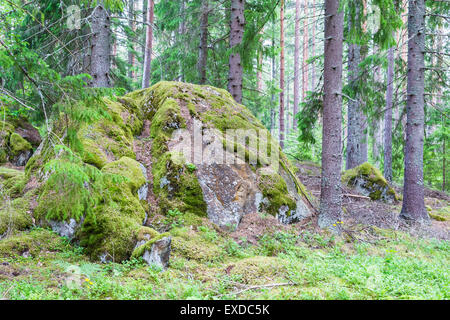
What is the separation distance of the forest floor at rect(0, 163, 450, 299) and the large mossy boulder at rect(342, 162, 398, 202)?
3.64 metres

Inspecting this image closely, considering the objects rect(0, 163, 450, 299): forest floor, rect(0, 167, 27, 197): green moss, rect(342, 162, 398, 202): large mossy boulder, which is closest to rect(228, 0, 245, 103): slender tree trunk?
rect(342, 162, 398, 202): large mossy boulder

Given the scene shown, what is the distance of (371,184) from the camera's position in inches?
387

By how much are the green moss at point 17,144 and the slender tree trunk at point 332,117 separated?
9.27 m

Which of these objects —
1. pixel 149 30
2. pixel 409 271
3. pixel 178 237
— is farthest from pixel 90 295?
pixel 149 30

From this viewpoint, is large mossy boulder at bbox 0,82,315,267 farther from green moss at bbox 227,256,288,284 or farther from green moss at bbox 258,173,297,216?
green moss at bbox 227,256,288,284

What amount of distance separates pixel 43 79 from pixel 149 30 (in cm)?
1043

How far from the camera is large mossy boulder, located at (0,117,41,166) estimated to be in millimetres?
8930

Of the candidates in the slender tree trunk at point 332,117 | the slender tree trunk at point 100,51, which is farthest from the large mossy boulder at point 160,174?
the slender tree trunk at point 100,51

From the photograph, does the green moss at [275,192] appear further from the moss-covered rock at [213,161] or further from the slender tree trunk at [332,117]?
the slender tree trunk at [332,117]

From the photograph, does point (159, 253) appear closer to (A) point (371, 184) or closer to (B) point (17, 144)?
(B) point (17, 144)

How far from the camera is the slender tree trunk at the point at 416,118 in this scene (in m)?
7.73

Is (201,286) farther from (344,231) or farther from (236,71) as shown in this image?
(236,71)

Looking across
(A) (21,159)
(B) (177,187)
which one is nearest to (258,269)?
(B) (177,187)

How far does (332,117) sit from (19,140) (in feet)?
31.7
